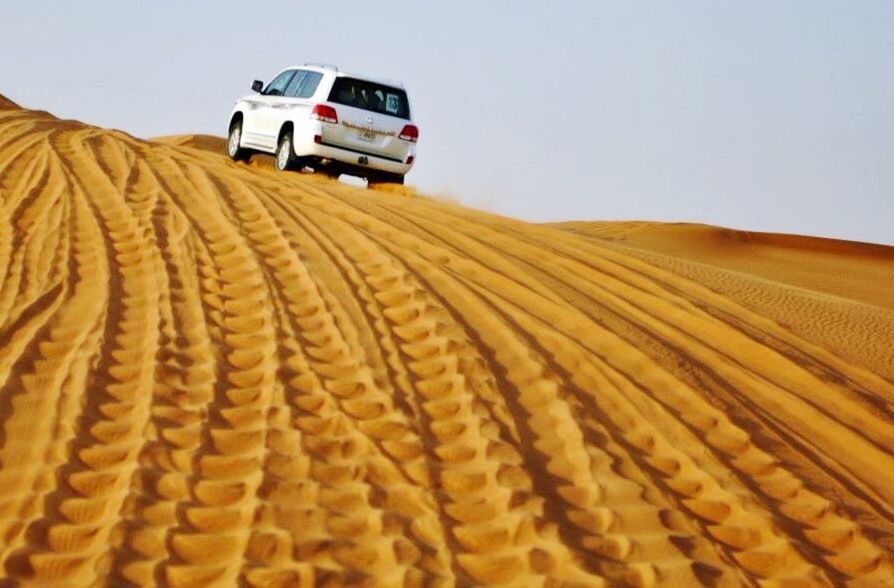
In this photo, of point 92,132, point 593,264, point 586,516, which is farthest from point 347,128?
point 586,516

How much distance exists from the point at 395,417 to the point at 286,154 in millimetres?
11186

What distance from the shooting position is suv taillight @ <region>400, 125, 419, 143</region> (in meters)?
18.0

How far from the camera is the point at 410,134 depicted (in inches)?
713

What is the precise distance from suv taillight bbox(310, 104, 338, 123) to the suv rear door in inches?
3.2

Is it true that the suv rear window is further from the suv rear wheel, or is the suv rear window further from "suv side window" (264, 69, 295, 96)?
"suv side window" (264, 69, 295, 96)

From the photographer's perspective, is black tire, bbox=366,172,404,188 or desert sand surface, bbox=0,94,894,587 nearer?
desert sand surface, bbox=0,94,894,587

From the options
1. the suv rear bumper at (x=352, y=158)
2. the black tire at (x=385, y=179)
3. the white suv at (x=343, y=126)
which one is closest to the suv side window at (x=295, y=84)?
the white suv at (x=343, y=126)

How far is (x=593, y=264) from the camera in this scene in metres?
11.8

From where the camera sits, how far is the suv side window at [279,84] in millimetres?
18922

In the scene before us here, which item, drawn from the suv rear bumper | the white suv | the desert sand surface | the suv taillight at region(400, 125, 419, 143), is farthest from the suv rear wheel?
the desert sand surface

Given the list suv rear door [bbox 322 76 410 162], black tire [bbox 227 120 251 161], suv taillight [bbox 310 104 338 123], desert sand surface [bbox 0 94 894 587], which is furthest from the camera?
black tire [bbox 227 120 251 161]

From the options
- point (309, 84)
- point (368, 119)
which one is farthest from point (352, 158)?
point (309, 84)

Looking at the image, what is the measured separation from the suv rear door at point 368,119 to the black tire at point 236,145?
8.38ft

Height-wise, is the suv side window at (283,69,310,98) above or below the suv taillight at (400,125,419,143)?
above
